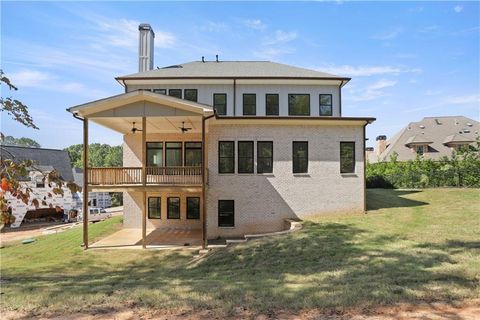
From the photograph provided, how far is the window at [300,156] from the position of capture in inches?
711

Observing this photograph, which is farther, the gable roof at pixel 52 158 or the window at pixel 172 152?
the gable roof at pixel 52 158

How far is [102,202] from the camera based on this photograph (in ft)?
187

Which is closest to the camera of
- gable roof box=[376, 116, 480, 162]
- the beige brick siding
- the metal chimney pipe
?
the beige brick siding

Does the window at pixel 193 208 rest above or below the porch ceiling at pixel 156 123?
below

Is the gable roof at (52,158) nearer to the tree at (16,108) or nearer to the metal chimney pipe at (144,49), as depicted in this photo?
the metal chimney pipe at (144,49)

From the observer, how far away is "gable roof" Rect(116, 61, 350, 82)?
20609mm

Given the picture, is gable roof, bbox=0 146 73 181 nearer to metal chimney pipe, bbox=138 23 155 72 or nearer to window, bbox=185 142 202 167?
metal chimney pipe, bbox=138 23 155 72

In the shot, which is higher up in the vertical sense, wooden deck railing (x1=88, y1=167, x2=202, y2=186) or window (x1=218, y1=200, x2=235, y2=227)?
wooden deck railing (x1=88, y1=167, x2=202, y2=186)

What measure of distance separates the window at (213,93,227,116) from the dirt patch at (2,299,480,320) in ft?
53.9

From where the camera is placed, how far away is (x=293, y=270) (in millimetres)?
9172

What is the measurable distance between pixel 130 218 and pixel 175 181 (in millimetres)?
5487

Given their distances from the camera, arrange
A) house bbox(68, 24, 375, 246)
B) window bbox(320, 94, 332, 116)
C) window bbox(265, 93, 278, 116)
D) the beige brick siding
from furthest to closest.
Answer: window bbox(320, 94, 332, 116)
window bbox(265, 93, 278, 116)
the beige brick siding
house bbox(68, 24, 375, 246)

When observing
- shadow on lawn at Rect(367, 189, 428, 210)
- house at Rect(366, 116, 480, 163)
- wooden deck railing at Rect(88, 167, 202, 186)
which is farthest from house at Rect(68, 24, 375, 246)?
house at Rect(366, 116, 480, 163)

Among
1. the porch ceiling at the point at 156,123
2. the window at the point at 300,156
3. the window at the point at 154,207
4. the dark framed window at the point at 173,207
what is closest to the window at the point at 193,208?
the dark framed window at the point at 173,207
